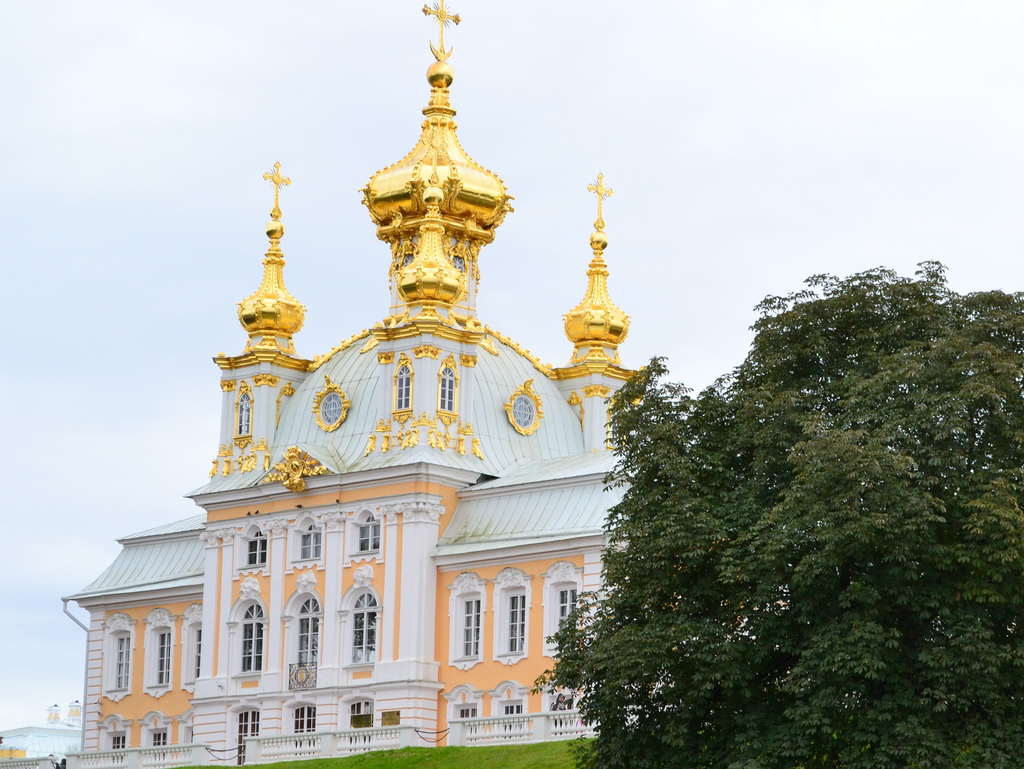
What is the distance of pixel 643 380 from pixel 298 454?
21034mm

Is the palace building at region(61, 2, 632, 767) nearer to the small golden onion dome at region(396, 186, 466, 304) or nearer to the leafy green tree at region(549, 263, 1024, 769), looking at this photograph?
the small golden onion dome at region(396, 186, 466, 304)

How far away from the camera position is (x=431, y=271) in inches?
2223

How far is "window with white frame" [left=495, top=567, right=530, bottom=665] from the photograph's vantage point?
52.2 metres

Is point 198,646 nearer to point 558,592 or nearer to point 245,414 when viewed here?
point 245,414

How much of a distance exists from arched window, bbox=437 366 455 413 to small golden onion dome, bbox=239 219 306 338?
5.86 meters

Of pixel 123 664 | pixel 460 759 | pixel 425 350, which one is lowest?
pixel 460 759

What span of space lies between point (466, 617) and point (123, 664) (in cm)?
1263

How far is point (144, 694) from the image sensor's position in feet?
197

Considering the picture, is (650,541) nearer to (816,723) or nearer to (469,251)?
(816,723)

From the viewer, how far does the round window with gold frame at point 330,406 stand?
5725 cm

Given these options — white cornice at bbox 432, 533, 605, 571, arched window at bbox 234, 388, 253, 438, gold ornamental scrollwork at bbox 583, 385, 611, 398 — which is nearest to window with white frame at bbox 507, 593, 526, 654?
white cornice at bbox 432, 533, 605, 571

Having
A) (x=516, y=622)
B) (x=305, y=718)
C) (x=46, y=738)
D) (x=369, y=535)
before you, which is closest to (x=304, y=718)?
(x=305, y=718)

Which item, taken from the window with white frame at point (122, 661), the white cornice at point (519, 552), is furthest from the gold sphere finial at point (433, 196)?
the window with white frame at point (122, 661)

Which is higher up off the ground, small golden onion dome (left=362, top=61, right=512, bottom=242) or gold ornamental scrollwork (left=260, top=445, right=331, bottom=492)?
small golden onion dome (left=362, top=61, right=512, bottom=242)
